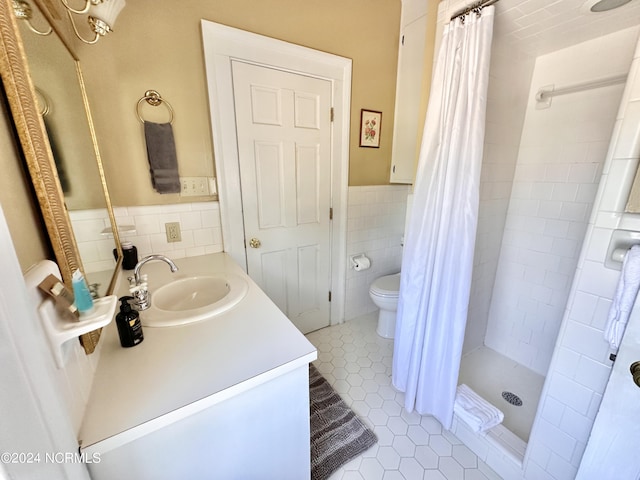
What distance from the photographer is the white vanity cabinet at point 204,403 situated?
61 centimetres

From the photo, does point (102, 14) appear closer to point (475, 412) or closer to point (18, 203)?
point (18, 203)

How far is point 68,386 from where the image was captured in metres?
0.54

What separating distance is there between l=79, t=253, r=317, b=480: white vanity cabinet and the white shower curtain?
0.77 meters

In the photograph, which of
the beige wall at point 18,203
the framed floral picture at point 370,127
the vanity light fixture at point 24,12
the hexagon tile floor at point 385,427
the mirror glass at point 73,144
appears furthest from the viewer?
the framed floral picture at point 370,127

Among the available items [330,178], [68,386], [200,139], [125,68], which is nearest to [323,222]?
[330,178]

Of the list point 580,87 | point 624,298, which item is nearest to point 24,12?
point 624,298

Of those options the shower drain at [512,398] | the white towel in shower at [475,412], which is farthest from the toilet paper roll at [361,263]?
the shower drain at [512,398]

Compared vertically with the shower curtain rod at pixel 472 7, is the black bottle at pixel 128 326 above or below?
below

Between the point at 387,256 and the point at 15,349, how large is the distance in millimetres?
2320

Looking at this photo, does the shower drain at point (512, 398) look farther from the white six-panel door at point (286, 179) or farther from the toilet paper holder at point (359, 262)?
the white six-panel door at point (286, 179)

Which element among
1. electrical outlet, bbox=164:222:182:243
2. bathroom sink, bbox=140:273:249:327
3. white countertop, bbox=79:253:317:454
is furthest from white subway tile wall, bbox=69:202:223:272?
white countertop, bbox=79:253:317:454

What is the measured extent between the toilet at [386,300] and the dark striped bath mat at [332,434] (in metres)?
0.73

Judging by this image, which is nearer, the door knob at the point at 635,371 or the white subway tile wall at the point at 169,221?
the door knob at the point at 635,371

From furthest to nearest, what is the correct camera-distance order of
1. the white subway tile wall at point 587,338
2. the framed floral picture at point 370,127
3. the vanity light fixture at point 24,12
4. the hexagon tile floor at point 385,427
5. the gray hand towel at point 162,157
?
the framed floral picture at point 370,127
the gray hand towel at point 162,157
the hexagon tile floor at point 385,427
the white subway tile wall at point 587,338
the vanity light fixture at point 24,12
